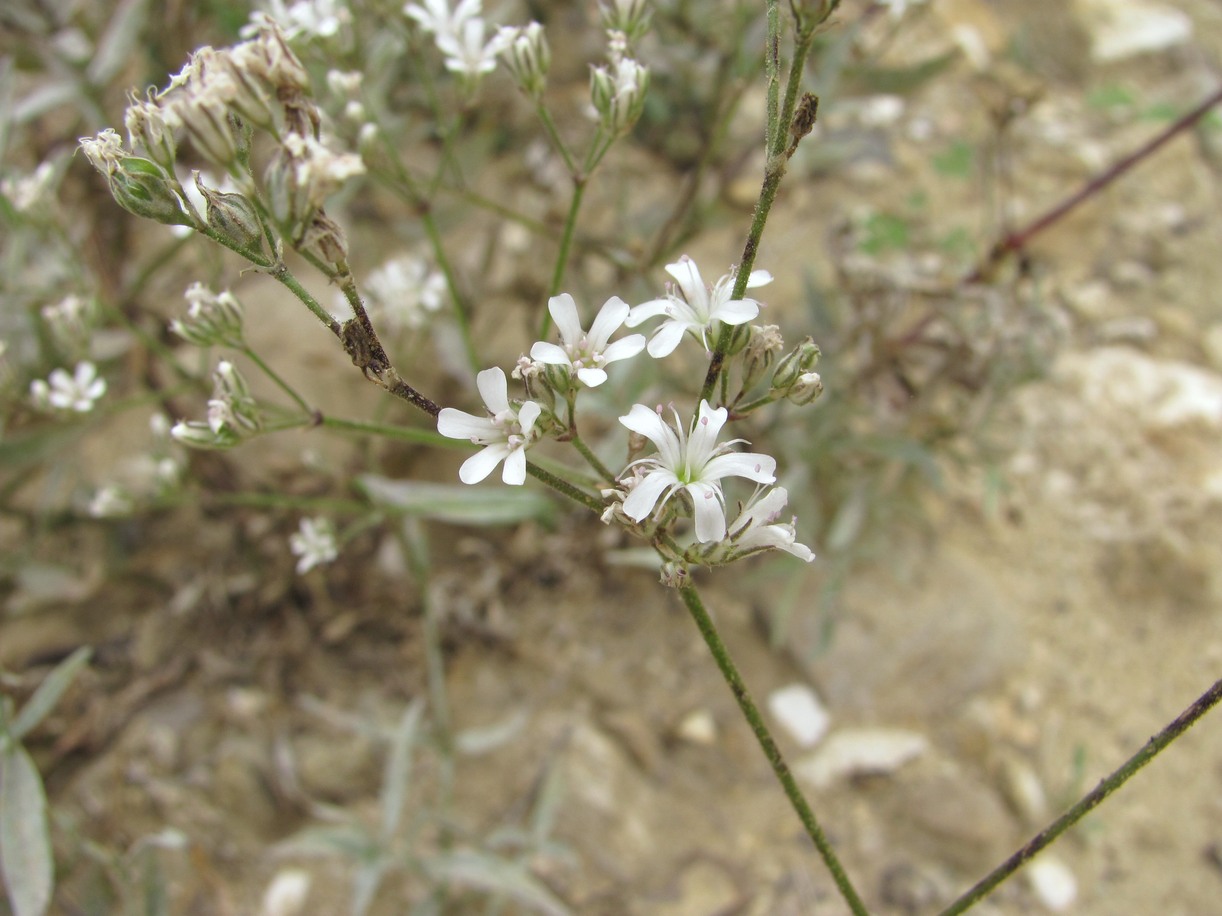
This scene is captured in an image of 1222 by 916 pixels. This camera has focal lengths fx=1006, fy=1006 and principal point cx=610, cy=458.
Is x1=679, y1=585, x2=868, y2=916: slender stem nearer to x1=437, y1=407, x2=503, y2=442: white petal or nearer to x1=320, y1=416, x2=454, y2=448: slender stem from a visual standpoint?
x1=437, y1=407, x2=503, y2=442: white petal

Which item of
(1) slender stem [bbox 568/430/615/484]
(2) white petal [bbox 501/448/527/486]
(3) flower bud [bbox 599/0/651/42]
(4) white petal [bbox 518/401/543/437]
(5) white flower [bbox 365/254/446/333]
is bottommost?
(2) white petal [bbox 501/448/527/486]

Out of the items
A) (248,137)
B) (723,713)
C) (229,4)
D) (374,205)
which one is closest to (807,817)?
(248,137)

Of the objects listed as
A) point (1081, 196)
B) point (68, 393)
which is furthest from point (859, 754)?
point (68, 393)

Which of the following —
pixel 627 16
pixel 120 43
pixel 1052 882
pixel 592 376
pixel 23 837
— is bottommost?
pixel 1052 882

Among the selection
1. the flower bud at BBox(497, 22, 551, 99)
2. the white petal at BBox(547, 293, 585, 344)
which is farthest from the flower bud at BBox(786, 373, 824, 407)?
the flower bud at BBox(497, 22, 551, 99)

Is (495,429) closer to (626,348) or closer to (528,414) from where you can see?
(528,414)
